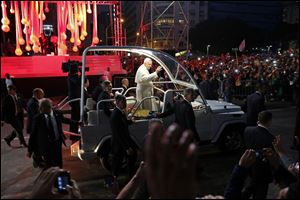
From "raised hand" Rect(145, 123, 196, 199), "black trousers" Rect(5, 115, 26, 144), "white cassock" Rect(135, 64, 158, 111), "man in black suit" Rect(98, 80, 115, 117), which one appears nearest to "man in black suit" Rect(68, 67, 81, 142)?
"black trousers" Rect(5, 115, 26, 144)

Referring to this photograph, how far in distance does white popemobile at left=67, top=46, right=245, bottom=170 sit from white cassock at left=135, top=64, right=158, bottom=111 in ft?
0.45

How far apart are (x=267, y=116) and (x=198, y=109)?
10.3 feet

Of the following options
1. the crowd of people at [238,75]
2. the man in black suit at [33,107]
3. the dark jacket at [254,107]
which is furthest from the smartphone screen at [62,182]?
the crowd of people at [238,75]

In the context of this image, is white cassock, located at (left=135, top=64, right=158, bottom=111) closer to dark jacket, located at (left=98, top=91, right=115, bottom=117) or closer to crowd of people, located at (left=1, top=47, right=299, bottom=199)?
crowd of people, located at (left=1, top=47, right=299, bottom=199)

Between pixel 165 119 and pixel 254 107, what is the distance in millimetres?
1895

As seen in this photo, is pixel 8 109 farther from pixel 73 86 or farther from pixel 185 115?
pixel 185 115

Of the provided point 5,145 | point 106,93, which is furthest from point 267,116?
point 5,145

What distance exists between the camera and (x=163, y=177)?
1196 millimetres

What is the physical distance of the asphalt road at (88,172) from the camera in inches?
236

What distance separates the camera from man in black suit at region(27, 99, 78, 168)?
5512mm

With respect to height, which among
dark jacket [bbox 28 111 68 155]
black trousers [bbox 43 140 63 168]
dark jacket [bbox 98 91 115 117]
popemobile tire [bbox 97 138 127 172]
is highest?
dark jacket [bbox 98 91 115 117]

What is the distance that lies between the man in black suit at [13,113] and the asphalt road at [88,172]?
0.96 ft

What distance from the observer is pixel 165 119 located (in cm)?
703

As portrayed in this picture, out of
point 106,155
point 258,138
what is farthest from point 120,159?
point 258,138
